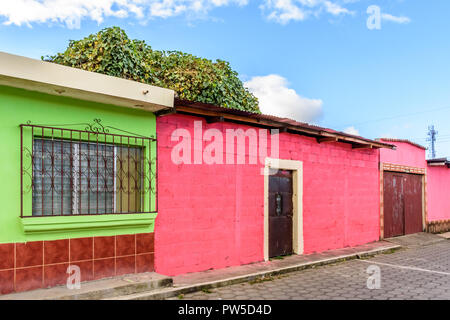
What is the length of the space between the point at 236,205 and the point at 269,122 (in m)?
1.83

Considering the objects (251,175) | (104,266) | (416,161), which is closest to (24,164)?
(104,266)

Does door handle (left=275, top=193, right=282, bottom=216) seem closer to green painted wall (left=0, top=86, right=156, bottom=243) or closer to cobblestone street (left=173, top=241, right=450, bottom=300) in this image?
cobblestone street (left=173, top=241, right=450, bottom=300)

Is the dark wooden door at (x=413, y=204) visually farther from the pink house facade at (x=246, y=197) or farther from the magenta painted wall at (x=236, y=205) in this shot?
the magenta painted wall at (x=236, y=205)

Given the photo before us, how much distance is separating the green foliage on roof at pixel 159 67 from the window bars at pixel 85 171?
7790mm

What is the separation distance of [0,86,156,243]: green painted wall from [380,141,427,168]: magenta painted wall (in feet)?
30.6

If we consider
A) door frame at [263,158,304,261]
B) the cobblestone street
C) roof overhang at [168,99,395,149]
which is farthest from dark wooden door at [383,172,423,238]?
door frame at [263,158,304,261]

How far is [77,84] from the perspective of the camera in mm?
5309

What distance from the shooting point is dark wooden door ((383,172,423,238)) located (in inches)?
506

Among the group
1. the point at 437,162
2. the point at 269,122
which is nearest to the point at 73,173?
the point at 269,122

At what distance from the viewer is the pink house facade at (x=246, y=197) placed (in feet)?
22.7

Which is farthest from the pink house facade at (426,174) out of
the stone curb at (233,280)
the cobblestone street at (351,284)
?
the cobblestone street at (351,284)

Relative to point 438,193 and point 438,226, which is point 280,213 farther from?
point 438,193

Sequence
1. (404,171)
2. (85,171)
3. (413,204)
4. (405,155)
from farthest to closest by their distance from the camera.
Answer: 1. (413,204)
2. (405,155)
3. (404,171)
4. (85,171)
